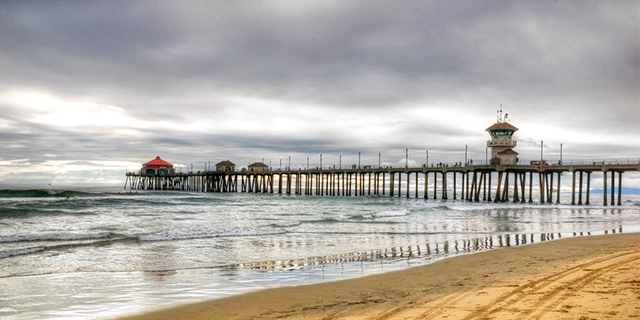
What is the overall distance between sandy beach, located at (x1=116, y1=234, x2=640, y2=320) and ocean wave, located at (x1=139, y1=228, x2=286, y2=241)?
916cm

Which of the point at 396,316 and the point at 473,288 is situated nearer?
the point at 396,316

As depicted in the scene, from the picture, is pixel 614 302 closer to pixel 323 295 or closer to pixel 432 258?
pixel 323 295

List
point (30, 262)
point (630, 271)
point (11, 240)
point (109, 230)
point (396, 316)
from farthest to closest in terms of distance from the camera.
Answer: point (109, 230)
point (11, 240)
point (30, 262)
point (630, 271)
point (396, 316)

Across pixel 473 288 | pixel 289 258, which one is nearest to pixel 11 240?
pixel 289 258

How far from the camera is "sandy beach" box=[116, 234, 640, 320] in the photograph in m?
5.23

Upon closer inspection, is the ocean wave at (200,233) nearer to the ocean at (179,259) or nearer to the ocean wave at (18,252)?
the ocean at (179,259)

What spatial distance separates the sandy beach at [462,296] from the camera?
5.23 metres

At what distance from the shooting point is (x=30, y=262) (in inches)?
408

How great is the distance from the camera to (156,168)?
10712cm

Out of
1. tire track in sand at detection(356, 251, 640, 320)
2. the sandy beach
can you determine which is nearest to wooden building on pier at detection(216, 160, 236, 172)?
the sandy beach

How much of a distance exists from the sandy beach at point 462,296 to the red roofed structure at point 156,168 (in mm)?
106859

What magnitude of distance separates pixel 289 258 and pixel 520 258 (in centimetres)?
590

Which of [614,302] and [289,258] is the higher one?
[614,302]

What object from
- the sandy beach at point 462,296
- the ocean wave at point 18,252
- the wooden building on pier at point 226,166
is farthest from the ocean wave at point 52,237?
the wooden building on pier at point 226,166
